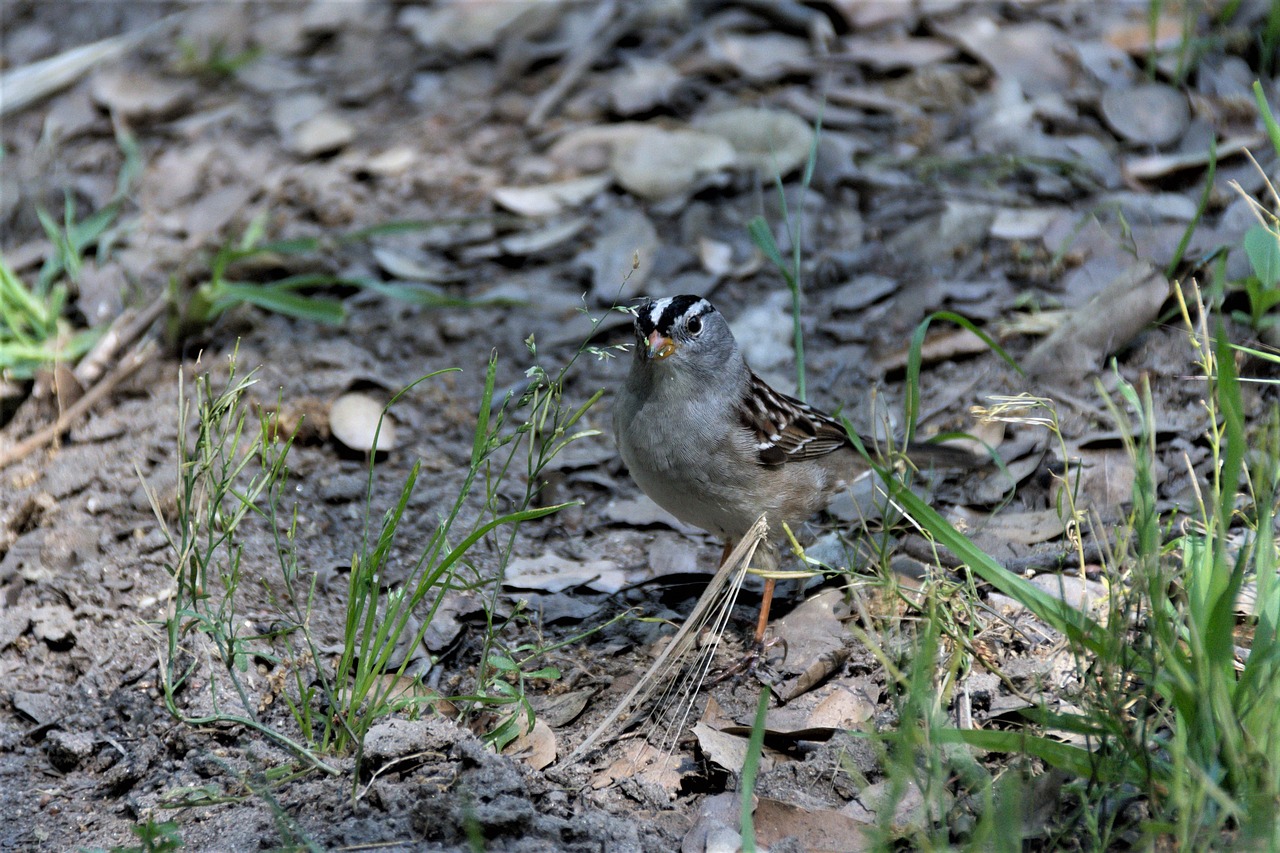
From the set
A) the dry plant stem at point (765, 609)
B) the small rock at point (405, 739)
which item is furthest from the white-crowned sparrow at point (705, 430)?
the small rock at point (405, 739)

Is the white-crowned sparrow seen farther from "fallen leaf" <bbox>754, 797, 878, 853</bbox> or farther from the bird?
"fallen leaf" <bbox>754, 797, 878, 853</bbox>

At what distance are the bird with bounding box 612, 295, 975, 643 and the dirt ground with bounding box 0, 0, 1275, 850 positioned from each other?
28cm

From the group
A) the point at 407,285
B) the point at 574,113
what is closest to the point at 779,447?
the point at 407,285

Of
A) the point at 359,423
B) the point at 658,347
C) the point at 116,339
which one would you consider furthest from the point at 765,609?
the point at 116,339

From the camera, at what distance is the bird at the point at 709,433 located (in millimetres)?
3637

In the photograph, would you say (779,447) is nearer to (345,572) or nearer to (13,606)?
(345,572)

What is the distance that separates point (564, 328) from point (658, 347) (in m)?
1.39

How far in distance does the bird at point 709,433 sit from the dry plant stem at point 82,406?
205 centimetres

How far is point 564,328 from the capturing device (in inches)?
196

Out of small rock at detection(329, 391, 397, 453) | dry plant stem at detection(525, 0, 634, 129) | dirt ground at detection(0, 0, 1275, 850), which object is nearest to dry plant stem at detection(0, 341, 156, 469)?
dirt ground at detection(0, 0, 1275, 850)

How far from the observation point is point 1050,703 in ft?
9.20

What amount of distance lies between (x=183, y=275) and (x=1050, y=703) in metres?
3.80

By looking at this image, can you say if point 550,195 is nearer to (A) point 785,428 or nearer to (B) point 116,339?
(B) point 116,339

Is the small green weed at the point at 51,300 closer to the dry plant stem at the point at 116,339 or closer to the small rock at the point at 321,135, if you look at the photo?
the dry plant stem at the point at 116,339
